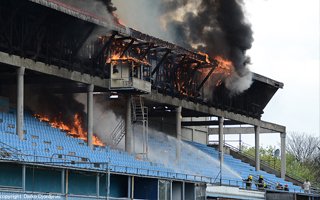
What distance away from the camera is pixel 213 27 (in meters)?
85.4

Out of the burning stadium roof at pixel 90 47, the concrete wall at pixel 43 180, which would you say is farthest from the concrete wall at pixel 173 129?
the concrete wall at pixel 43 180

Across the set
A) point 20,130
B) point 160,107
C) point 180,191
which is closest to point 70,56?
point 20,130

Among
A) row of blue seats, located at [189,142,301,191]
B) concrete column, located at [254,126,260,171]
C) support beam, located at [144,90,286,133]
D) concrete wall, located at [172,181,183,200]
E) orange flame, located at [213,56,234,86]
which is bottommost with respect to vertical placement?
concrete wall, located at [172,181,183,200]

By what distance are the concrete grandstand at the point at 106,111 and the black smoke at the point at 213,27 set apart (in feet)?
8.45

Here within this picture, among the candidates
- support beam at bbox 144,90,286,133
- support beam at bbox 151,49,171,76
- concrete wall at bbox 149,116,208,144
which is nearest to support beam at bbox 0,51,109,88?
support beam at bbox 144,90,286,133

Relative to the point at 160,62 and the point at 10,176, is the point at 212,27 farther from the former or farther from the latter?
the point at 10,176

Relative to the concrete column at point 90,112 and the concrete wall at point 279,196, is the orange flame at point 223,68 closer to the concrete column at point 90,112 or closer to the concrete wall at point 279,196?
the concrete wall at point 279,196

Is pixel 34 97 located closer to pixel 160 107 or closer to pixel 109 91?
pixel 109 91

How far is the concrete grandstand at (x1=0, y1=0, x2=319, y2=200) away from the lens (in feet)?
183

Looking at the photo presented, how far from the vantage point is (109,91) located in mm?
72375

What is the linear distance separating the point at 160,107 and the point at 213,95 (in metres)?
5.58

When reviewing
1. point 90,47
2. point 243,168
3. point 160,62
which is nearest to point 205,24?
point 160,62

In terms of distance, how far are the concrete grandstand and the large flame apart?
0.41 ft

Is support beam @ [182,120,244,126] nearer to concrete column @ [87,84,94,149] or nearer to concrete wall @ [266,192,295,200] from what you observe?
concrete wall @ [266,192,295,200]
